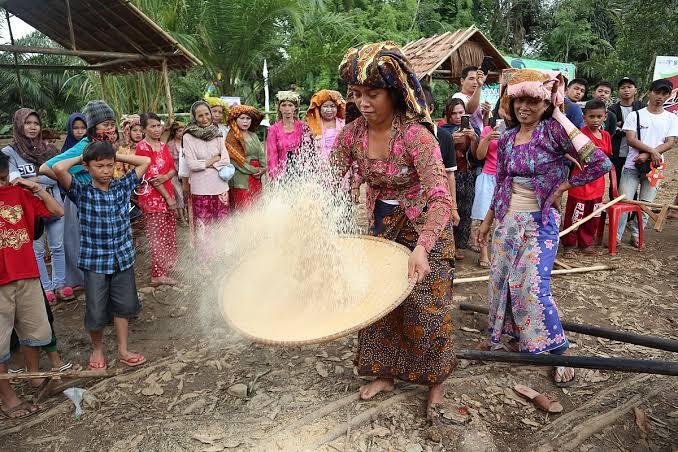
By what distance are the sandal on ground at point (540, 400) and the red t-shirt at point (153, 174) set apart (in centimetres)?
347

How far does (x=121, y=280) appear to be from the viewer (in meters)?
3.22

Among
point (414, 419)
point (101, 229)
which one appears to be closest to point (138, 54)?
point (101, 229)

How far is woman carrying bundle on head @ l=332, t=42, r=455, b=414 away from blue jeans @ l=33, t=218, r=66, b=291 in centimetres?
309

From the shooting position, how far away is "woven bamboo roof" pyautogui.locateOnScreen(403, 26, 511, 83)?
9.94m

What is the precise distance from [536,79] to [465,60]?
30.2ft

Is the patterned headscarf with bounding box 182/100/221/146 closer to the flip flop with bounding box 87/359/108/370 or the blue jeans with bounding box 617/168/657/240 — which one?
the flip flop with bounding box 87/359/108/370

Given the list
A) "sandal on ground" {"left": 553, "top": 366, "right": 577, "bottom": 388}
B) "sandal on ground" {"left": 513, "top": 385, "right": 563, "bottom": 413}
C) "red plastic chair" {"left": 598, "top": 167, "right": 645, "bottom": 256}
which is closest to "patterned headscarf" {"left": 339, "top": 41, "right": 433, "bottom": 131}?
"sandal on ground" {"left": 513, "top": 385, "right": 563, "bottom": 413}

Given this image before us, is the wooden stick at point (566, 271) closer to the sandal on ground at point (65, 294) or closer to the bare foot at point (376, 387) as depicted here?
the bare foot at point (376, 387)

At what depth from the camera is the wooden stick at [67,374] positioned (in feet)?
8.11

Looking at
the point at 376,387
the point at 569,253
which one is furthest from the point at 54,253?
the point at 569,253

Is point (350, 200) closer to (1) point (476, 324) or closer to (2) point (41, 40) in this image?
(1) point (476, 324)

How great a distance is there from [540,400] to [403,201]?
1.46 m

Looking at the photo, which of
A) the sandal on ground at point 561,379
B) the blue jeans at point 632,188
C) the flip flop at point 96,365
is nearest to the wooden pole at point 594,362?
the sandal on ground at point 561,379

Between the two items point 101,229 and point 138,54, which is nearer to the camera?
point 101,229
